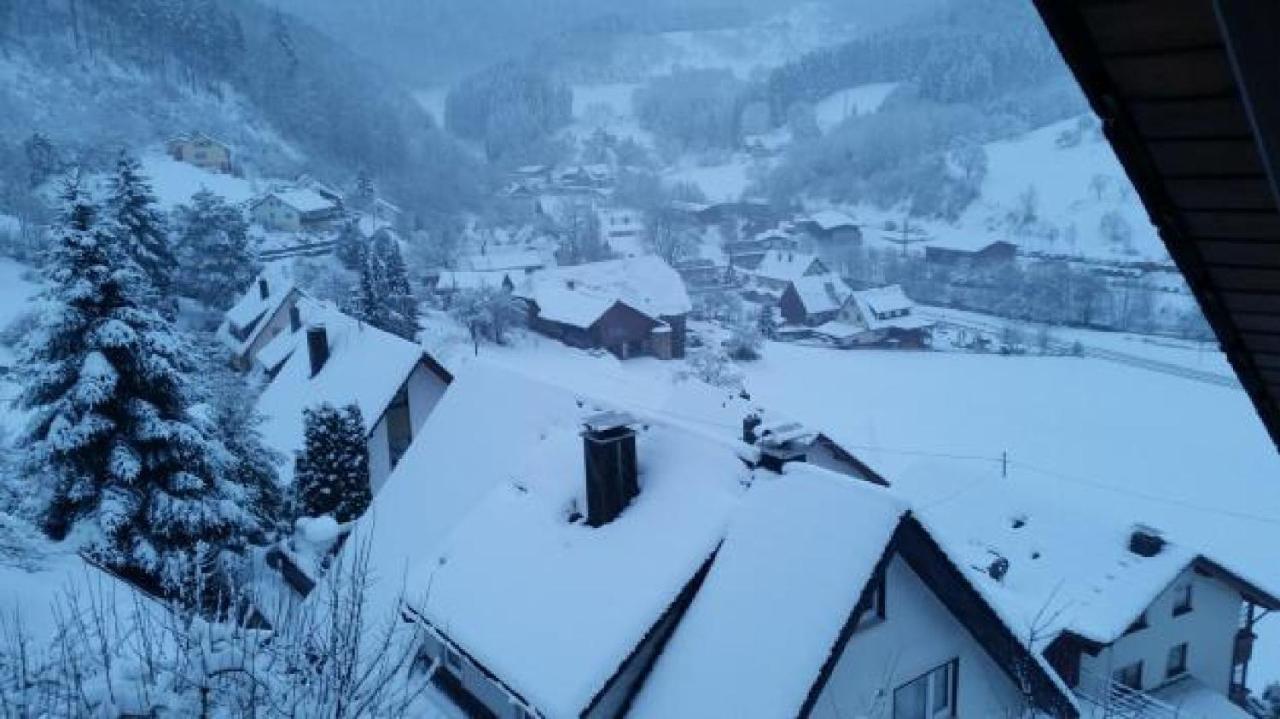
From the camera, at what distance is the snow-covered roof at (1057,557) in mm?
14477

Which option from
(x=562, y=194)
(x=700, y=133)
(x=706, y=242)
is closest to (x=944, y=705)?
(x=706, y=242)

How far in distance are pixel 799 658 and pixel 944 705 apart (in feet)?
9.17

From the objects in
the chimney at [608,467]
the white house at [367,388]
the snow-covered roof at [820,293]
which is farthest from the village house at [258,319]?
the snow-covered roof at [820,293]

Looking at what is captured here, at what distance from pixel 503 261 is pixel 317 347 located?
42884 mm

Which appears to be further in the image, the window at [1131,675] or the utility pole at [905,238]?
the utility pole at [905,238]

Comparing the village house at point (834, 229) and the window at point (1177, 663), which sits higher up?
the village house at point (834, 229)

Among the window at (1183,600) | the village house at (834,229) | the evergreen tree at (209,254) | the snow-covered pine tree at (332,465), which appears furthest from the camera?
the village house at (834,229)

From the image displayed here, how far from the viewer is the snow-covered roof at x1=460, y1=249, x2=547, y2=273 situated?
6400cm

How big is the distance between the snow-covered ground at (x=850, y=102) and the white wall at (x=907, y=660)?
13990cm

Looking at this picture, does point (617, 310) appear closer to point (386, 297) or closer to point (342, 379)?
point (386, 297)

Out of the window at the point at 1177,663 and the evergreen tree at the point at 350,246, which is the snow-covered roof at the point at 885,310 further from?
the window at the point at 1177,663

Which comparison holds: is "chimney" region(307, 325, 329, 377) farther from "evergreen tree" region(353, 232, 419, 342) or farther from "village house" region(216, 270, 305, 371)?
"evergreen tree" region(353, 232, 419, 342)

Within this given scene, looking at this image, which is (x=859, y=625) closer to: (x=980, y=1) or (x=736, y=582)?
(x=736, y=582)

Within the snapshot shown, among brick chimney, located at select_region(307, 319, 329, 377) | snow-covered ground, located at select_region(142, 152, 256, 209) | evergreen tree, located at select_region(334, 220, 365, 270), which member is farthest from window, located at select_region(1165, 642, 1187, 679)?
snow-covered ground, located at select_region(142, 152, 256, 209)
